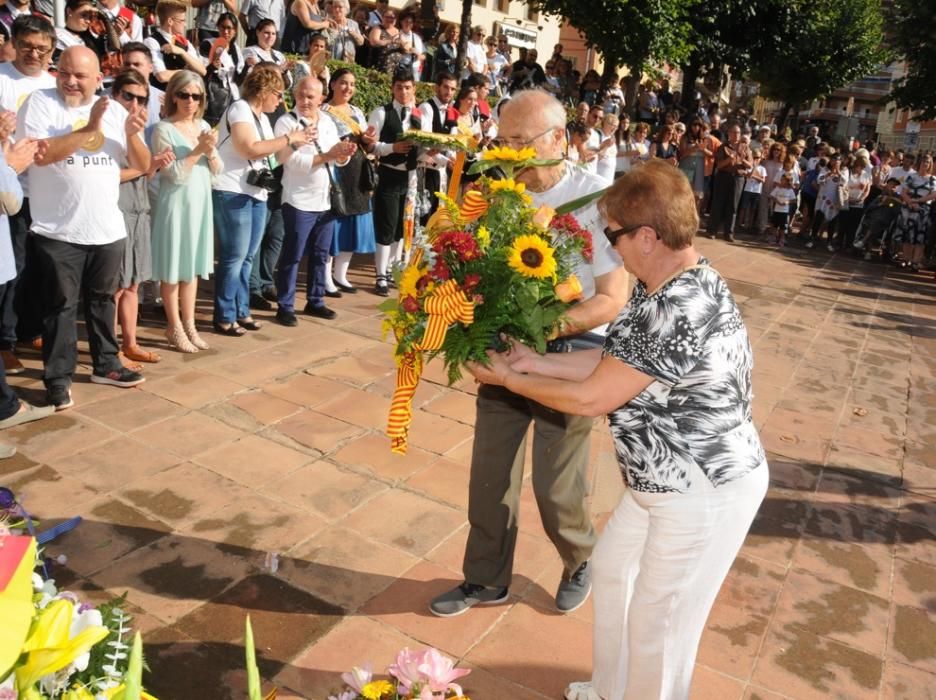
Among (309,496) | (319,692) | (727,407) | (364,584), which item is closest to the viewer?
(727,407)

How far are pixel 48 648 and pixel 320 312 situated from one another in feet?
20.0

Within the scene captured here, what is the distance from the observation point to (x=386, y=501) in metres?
4.25

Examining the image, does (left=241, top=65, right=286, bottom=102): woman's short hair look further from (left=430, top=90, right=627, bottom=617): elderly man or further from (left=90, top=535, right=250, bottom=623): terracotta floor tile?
(left=90, top=535, right=250, bottom=623): terracotta floor tile

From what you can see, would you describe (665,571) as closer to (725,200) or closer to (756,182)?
(725,200)

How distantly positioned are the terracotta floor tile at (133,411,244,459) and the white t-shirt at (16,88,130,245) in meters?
1.18

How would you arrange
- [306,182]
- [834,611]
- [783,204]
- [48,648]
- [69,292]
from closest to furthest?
1. [48,648]
2. [834,611]
3. [69,292]
4. [306,182]
5. [783,204]

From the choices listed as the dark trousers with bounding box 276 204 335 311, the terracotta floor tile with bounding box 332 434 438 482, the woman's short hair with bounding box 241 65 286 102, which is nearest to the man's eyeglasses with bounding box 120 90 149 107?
the woman's short hair with bounding box 241 65 286 102

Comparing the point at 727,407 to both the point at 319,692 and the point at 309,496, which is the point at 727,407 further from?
the point at 309,496

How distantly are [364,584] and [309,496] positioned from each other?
2.70ft

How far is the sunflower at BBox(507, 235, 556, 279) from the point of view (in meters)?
2.63

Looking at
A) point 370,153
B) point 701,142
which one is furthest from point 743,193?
point 370,153

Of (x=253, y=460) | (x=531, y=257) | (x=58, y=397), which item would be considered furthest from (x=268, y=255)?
(x=531, y=257)

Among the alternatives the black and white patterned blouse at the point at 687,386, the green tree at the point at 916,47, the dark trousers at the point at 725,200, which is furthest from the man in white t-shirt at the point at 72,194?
the green tree at the point at 916,47

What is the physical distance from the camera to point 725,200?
1550 cm
